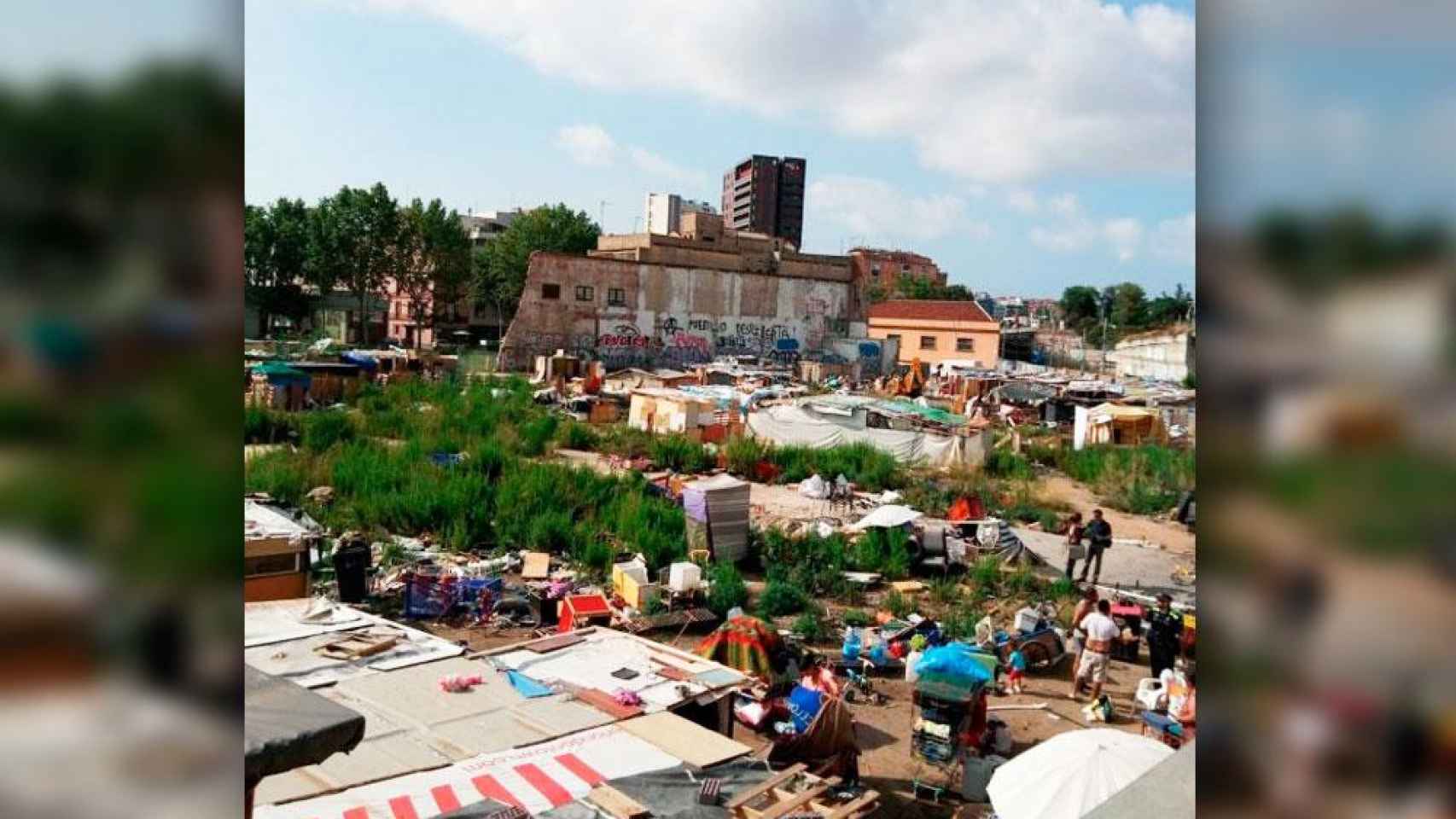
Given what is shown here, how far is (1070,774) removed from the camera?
257 inches

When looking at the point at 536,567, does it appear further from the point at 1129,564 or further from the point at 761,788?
the point at 1129,564

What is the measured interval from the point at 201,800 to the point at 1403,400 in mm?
1126

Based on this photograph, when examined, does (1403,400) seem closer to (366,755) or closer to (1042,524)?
(366,755)

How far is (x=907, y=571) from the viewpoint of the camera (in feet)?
47.4

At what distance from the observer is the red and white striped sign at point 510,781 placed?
228 inches

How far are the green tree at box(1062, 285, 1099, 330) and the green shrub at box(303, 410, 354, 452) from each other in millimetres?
52403

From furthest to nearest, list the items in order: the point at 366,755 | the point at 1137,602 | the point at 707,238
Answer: the point at 707,238, the point at 1137,602, the point at 366,755

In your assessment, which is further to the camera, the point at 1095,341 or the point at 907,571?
the point at 1095,341

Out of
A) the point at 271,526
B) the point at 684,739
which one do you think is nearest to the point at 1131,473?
the point at 271,526

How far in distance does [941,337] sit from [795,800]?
3958 cm

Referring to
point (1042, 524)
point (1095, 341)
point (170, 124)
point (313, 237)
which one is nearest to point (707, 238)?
point (313, 237)

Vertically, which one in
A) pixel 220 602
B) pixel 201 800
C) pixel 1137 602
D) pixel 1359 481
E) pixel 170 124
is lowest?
pixel 1137 602

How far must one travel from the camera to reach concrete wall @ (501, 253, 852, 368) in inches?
1510

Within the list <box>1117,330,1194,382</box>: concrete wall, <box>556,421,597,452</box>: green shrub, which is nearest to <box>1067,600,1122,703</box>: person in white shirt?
<box>556,421,597,452</box>: green shrub
